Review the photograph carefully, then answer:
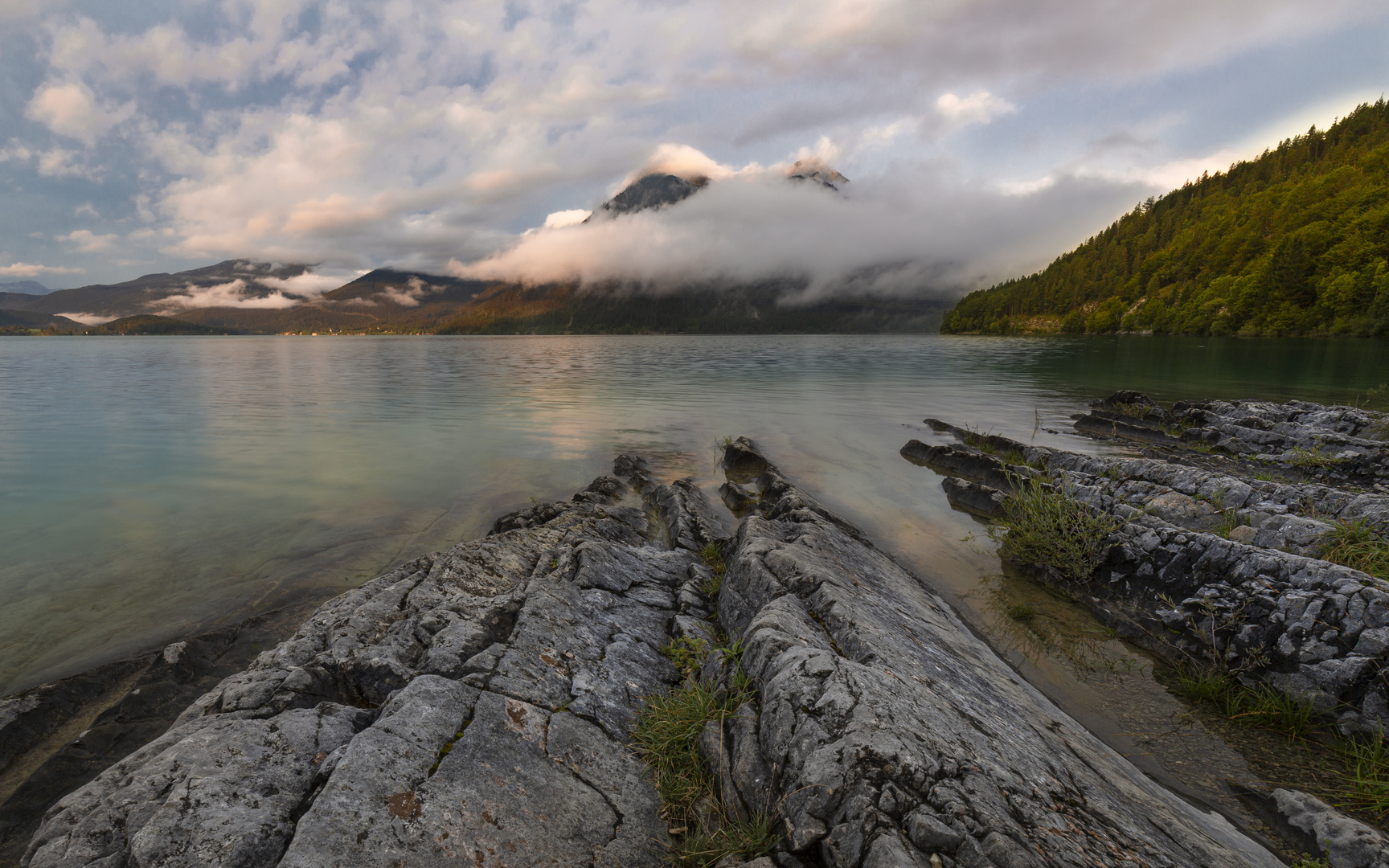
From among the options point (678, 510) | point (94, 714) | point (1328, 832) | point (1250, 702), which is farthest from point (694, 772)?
point (678, 510)

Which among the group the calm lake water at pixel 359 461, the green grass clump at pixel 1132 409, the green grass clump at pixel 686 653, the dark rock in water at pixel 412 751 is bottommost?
the calm lake water at pixel 359 461

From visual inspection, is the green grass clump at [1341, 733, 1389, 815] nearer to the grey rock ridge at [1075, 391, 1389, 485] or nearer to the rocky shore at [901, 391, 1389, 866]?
the rocky shore at [901, 391, 1389, 866]

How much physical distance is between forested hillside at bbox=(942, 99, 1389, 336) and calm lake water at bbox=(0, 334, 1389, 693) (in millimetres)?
51110

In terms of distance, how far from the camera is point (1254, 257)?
367 ft

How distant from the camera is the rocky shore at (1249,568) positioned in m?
6.05

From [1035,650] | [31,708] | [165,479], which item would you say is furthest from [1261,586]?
[165,479]

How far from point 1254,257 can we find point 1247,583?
156 metres

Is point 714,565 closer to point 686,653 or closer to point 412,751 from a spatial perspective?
point 686,653

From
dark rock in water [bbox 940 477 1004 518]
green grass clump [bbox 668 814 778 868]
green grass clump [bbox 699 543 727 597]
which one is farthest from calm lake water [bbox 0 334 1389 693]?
green grass clump [bbox 668 814 778 868]

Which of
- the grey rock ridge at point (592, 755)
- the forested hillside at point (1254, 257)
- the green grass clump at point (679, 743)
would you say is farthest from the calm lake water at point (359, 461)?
the forested hillside at point (1254, 257)

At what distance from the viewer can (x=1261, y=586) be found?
23.2 ft

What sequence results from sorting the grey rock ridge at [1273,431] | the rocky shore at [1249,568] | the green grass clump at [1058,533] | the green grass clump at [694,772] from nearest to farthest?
1. the green grass clump at [694,772]
2. the rocky shore at [1249,568]
3. the green grass clump at [1058,533]
4. the grey rock ridge at [1273,431]

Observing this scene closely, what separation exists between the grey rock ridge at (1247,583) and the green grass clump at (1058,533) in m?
0.20

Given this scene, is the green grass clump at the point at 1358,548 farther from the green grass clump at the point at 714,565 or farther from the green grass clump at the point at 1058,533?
the green grass clump at the point at 714,565
